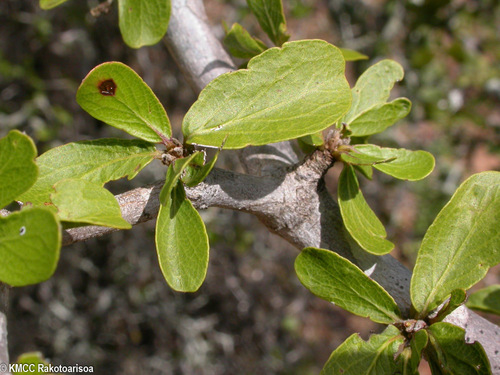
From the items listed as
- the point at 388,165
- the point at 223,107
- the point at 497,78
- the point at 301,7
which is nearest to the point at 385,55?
the point at 301,7

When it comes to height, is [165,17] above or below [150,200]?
above

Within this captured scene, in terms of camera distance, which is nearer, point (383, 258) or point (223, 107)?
point (223, 107)

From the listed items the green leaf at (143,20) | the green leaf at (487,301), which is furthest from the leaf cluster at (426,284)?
the green leaf at (143,20)

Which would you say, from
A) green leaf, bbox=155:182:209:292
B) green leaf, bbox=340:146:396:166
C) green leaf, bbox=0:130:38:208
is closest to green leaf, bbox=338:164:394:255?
green leaf, bbox=340:146:396:166

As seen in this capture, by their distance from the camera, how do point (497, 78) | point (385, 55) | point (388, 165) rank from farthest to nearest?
point (497, 78), point (385, 55), point (388, 165)

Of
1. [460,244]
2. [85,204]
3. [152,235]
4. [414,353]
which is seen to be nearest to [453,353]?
[414,353]

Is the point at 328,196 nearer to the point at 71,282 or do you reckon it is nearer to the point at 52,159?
the point at 52,159

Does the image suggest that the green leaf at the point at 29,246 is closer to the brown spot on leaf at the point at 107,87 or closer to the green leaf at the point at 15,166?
the green leaf at the point at 15,166
